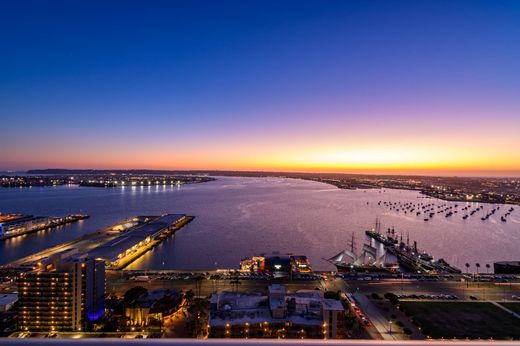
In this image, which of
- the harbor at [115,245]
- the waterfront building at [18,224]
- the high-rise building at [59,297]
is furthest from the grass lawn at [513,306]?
the waterfront building at [18,224]

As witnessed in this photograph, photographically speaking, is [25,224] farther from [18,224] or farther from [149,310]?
[149,310]

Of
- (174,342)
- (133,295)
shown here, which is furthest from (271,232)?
(174,342)

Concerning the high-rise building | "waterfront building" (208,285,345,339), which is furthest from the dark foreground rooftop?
the high-rise building

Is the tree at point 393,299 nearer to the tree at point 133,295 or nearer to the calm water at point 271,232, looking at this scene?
the calm water at point 271,232

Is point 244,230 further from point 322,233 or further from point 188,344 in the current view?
point 188,344

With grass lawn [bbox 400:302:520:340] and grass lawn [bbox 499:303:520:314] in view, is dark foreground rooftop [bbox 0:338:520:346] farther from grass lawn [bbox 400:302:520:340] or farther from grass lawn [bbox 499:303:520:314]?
grass lawn [bbox 499:303:520:314]
